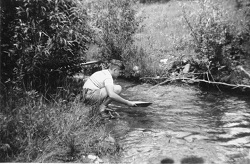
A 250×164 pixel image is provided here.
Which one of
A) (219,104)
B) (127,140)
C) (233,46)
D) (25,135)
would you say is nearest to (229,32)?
(233,46)

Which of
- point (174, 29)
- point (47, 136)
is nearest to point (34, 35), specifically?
point (47, 136)

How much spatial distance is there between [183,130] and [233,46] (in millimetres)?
3922

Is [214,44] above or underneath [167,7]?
underneath

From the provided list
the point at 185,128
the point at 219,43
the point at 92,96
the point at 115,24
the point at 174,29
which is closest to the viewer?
the point at 185,128

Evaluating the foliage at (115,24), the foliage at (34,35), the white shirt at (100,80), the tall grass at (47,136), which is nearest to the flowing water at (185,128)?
the tall grass at (47,136)

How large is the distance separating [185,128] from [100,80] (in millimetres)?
1726

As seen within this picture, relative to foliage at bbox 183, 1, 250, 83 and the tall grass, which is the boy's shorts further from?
foliage at bbox 183, 1, 250, 83

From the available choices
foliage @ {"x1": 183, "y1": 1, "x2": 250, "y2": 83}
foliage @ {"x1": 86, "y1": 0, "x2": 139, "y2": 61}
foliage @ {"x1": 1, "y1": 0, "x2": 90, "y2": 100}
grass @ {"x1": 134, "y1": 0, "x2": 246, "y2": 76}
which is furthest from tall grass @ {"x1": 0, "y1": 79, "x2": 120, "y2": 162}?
foliage @ {"x1": 86, "y1": 0, "x2": 139, "y2": 61}

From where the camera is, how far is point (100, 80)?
546 cm

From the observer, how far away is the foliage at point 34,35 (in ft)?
16.1

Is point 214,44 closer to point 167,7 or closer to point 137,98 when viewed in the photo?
point 137,98

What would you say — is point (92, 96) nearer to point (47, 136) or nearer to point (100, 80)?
point (100, 80)

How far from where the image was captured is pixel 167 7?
14289 millimetres

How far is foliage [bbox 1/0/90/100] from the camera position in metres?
4.91
